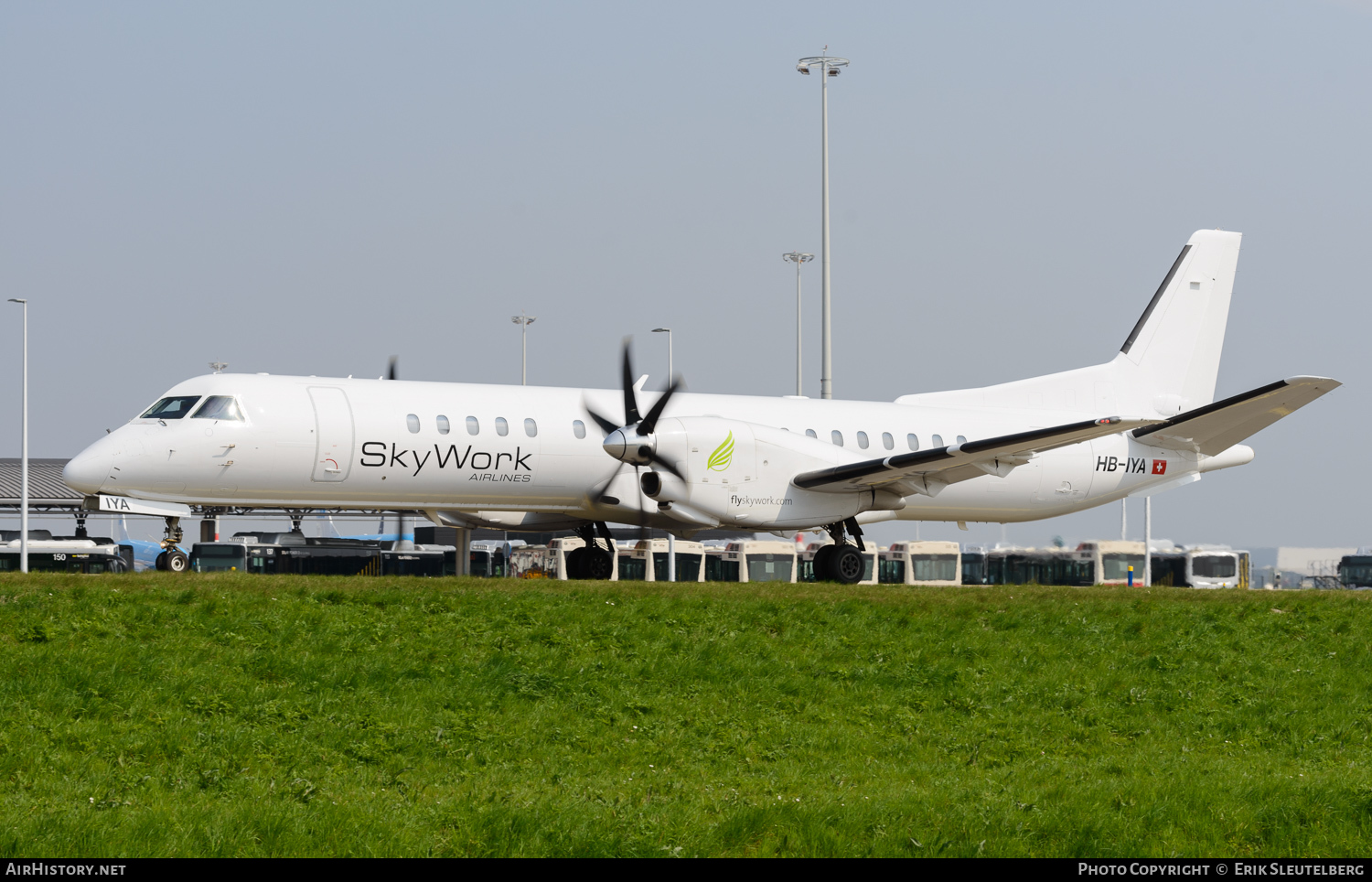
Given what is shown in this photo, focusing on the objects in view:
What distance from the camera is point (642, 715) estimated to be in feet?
Result: 53.9

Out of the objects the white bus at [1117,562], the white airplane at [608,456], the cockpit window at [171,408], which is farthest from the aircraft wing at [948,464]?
the white bus at [1117,562]

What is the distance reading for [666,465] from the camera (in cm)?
2639

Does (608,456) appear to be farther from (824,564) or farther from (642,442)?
(824,564)

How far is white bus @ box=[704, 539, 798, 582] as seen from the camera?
61.9 m

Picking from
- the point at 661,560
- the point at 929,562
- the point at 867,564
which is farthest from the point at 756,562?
the point at 929,562

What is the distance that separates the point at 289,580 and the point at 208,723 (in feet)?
24.9

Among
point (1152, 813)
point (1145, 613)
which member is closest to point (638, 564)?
point (1145, 613)

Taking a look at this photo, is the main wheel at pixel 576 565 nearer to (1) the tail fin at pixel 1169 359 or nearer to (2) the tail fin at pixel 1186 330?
(1) the tail fin at pixel 1169 359

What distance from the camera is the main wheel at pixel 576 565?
98.9 ft

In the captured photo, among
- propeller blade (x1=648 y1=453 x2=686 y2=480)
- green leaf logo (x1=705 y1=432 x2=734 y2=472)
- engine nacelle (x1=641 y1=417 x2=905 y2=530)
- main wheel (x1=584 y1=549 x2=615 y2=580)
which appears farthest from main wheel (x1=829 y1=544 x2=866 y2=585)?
main wheel (x1=584 y1=549 x2=615 y2=580)

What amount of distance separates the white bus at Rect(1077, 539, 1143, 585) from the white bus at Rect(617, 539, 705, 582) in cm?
1941

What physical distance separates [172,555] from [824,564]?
43.9 feet
